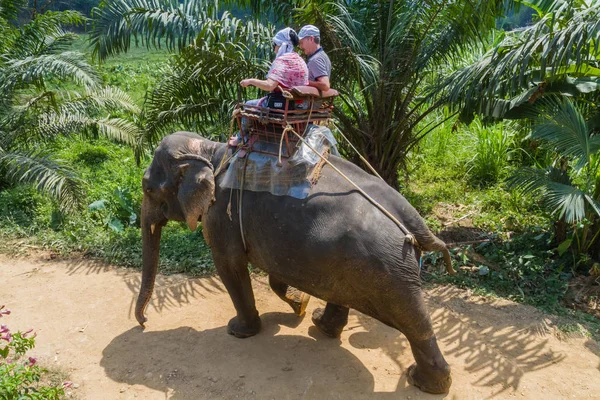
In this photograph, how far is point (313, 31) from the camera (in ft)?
14.6

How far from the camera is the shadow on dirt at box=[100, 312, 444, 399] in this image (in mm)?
4336

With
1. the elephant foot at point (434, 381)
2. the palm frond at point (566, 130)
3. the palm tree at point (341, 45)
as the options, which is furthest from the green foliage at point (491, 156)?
the elephant foot at point (434, 381)

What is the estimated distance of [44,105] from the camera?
29.4 feet

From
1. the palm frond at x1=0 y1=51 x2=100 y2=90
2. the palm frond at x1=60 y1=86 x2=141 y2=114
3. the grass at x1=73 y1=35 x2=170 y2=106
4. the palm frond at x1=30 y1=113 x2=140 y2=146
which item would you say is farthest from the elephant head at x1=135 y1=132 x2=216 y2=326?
the grass at x1=73 y1=35 x2=170 y2=106

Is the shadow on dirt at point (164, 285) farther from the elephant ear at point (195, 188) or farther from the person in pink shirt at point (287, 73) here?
the person in pink shirt at point (287, 73)

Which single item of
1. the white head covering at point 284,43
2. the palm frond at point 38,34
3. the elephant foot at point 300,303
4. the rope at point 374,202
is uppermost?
the white head covering at point 284,43

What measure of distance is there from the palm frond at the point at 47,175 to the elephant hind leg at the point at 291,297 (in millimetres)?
3344

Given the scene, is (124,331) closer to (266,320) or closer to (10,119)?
(266,320)

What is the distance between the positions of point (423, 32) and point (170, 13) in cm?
295

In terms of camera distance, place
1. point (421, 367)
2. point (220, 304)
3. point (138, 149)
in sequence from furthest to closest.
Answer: point (138, 149) < point (220, 304) < point (421, 367)

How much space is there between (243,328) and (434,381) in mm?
1691

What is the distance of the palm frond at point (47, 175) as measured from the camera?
7198mm

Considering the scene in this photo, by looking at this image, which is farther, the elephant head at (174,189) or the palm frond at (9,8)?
the palm frond at (9,8)

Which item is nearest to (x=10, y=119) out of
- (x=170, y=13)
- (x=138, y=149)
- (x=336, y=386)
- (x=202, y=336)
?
(x=138, y=149)
